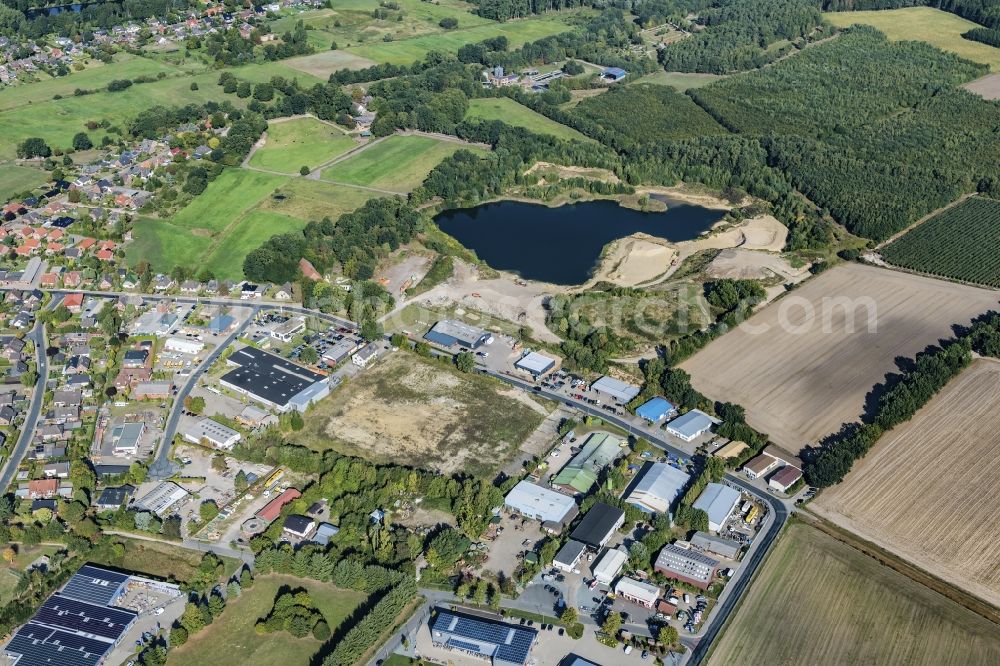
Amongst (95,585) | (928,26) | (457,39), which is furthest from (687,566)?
(928,26)

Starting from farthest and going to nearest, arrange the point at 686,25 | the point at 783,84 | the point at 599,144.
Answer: the point at 686,25 → the point at 783,84 → the point at 599,144

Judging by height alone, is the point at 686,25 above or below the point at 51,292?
above

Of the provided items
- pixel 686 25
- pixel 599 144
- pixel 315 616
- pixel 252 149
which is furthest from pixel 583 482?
pixel 686 25

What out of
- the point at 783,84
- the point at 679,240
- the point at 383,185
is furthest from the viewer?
the point at 783,84

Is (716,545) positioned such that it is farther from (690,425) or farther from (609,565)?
(690,425)

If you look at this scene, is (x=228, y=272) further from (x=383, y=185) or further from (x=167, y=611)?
(x=167, y=611)

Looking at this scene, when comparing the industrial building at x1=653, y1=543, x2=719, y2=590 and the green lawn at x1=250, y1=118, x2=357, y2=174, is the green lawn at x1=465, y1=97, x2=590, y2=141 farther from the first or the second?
the industrial building at x1=653, y1=543, x2=719, y2=590
